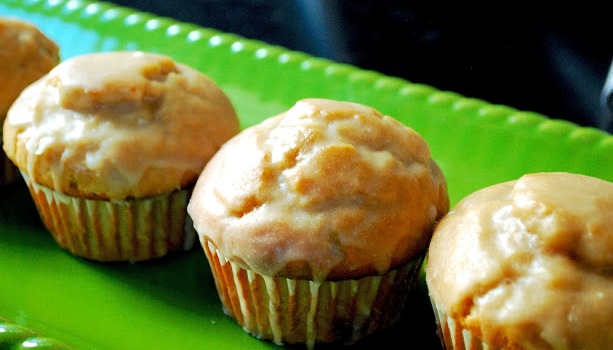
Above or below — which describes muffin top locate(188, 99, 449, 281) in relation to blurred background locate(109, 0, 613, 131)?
above

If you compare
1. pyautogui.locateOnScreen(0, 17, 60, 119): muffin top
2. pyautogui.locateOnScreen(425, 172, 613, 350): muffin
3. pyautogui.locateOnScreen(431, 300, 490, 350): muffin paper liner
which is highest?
pyautogui.locateOnScreen(0, 17, 60, 119): muffin top

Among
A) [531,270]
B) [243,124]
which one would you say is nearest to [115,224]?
[243,124]

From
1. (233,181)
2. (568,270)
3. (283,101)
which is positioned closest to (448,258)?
(568,270)

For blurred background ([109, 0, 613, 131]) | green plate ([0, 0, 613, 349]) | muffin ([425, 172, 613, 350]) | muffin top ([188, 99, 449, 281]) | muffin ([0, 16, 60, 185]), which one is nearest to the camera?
muffin ([425, 172, 613, 350])

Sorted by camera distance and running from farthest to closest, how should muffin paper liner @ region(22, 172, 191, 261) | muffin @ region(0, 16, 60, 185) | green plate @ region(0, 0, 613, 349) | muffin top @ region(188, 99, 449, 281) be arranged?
muffin @ region(0, 16, 60, 185)
muffin paper liner @ region(22, 172, 191, 261)
green plate @ region(0, 0, 613, 349)
muffin top @ region(188, 99, 449, 281)

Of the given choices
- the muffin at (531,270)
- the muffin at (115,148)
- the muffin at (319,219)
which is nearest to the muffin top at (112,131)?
the muffin at (115,148)

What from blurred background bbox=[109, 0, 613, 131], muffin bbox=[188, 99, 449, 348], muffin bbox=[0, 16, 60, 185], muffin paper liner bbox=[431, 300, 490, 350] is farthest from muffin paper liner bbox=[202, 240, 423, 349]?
blurred background bbox=[109, 0, 613, 131]

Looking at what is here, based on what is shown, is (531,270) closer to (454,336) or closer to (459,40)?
(454,336)

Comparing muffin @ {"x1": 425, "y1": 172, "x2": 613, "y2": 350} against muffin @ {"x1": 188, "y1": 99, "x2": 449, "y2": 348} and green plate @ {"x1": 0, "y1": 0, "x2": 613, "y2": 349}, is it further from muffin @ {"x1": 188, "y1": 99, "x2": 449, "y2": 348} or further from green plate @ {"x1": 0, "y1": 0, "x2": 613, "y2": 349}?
green plate @ {"x1": 0, "y1": 0, "x2": 613, "y2": 349}
